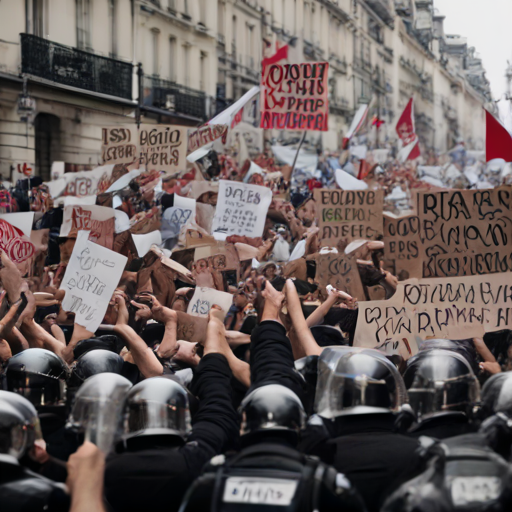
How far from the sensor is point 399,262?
4.89 meters

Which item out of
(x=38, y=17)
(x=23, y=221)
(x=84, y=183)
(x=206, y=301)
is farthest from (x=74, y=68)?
(x=206, y=301)

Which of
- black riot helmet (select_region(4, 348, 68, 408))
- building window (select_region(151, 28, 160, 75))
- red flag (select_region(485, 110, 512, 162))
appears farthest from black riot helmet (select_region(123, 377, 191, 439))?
building window (select_region(151, 28, 160, 75))

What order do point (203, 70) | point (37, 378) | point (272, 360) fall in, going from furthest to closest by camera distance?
point (203, 70) < point (37, 378) < point (272, 360)

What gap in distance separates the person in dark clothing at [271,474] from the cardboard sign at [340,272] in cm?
229

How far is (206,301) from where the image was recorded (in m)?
4.50

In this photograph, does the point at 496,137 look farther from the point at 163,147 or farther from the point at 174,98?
the point at 174,98

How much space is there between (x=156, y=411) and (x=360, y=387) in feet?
2.09

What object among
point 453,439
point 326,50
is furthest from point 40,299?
point 326,50

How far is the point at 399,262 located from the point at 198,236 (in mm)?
1503

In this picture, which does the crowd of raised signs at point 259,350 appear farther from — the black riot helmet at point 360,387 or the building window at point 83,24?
the building window at point 83,24

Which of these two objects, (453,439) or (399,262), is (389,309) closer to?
(399,262)

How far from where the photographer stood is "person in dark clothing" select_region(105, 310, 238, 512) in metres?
2.39

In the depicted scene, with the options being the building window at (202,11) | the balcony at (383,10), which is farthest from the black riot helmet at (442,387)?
the balcony at (383,10)

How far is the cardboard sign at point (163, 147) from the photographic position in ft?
27.1
